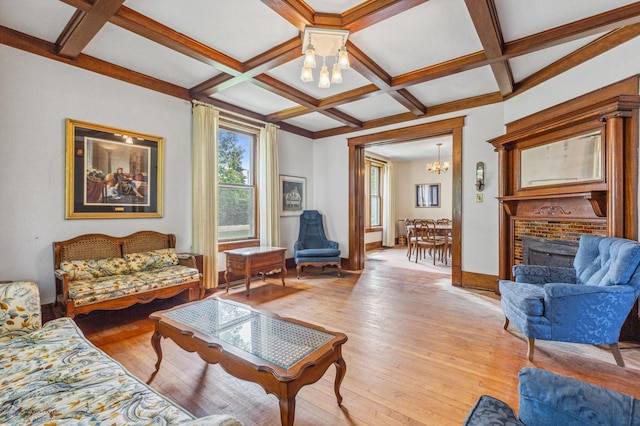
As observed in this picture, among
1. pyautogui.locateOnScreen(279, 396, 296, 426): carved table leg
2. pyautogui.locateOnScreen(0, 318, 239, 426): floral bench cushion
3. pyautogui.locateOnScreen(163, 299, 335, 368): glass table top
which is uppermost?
pyautogui.locateOnScreen(163, 299, 335, 368): glass table top

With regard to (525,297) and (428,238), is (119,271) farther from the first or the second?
(428,238)

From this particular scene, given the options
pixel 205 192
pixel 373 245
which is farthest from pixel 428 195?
pixel 205 192

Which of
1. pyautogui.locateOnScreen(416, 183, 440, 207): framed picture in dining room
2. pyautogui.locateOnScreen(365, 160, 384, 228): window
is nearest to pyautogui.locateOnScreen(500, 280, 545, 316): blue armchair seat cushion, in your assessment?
pyautogui.locateOnScreen(365, 160, 384, 228): window

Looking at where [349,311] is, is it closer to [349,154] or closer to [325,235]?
[325,235]

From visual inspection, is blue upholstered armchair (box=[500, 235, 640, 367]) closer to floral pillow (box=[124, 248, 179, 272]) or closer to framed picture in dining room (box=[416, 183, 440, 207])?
floral pillow (box=[124, 248, 179, 272])

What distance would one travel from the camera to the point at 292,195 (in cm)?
575

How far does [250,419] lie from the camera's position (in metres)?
1.63

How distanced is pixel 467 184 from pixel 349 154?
2.22m

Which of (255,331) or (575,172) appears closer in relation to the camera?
(255,331)

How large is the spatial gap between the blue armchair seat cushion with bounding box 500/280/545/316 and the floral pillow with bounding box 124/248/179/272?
3.66 m

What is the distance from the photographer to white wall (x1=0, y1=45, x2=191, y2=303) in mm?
2760

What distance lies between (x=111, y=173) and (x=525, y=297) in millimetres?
4378

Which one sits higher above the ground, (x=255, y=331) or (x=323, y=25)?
(x=323, y=25)

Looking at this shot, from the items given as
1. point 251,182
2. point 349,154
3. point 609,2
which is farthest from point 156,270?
point 609,2
